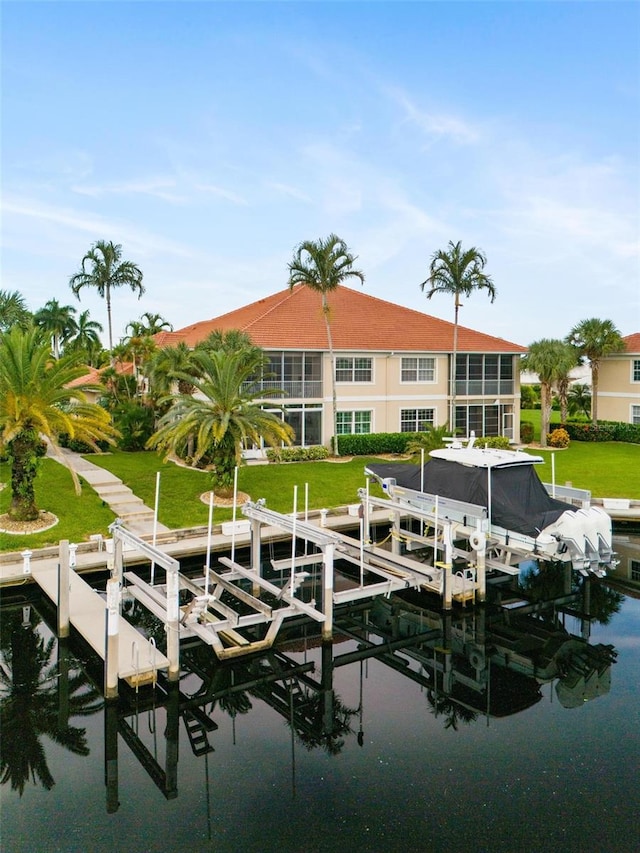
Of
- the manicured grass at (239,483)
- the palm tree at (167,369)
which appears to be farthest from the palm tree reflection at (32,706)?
the palm tree at (167,369)

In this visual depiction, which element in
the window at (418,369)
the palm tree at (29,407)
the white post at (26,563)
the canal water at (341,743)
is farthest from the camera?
the window at (418,369)

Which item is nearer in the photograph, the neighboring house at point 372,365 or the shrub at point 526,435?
the neighboring house at point 372,365

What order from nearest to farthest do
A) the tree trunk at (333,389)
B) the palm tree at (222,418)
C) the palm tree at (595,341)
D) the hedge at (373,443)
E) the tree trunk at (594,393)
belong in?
the palm tree at (222,418) < the tree trunk at (333,389) < the hedge at (373,443) < the palm tree at (595,341) < the tree trunk at (594,393)

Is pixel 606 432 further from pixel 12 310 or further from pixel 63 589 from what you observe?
pixel 12 310

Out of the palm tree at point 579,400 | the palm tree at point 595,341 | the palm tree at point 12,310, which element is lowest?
the palm tree at point 579,400

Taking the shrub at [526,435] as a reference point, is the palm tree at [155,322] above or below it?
above

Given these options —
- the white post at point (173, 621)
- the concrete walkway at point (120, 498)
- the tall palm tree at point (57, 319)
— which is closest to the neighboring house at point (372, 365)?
the concrete walkway at point (120, 498)

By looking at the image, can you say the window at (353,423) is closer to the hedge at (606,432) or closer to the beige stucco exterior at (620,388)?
the hedge at (606,432)
